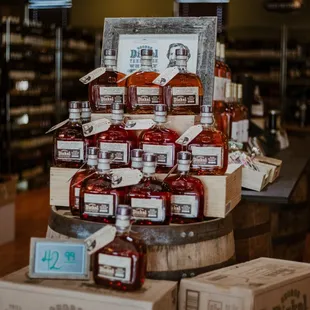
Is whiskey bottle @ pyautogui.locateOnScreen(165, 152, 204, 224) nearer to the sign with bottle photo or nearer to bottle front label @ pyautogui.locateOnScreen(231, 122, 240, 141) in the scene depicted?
the sign with bottle photo

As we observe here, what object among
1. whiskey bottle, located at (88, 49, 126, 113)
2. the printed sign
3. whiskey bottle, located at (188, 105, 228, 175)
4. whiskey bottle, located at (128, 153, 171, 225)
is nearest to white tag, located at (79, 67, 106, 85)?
whiskey bottle, located at (88, 49, 126, 113)

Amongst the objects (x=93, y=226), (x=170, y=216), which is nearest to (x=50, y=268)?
(x=93, y=226)

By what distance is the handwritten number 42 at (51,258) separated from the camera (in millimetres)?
2359

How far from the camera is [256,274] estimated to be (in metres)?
2.46

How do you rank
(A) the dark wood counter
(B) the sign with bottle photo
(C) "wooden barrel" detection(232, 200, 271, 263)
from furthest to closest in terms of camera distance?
(C) "wooden barrel" detection(232, 200, 271, 263) < (A) the dark wood counter < (B) the sign with bottle photo

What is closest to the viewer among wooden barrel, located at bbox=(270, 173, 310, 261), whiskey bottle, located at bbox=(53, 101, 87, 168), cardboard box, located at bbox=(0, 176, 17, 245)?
whiskey bottle, located at bbox=(53, 101, 87, 168)

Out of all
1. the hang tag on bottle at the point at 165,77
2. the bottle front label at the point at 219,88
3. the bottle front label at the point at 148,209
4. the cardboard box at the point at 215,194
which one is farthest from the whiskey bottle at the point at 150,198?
the bottle front label at the point at 219,88

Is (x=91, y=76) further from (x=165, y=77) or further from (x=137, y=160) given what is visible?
(x=137, y=160)

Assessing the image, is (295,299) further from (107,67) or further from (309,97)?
(309,97)

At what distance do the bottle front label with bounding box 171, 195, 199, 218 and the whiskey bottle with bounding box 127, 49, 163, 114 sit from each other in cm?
48

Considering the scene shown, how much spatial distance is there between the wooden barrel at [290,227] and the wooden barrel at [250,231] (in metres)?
0.66

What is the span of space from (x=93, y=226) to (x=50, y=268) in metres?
0.22

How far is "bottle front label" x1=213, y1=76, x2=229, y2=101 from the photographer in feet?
12.7

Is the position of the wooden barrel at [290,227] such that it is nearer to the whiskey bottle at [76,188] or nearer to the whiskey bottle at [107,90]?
the whiskey bottle at [107,90]
